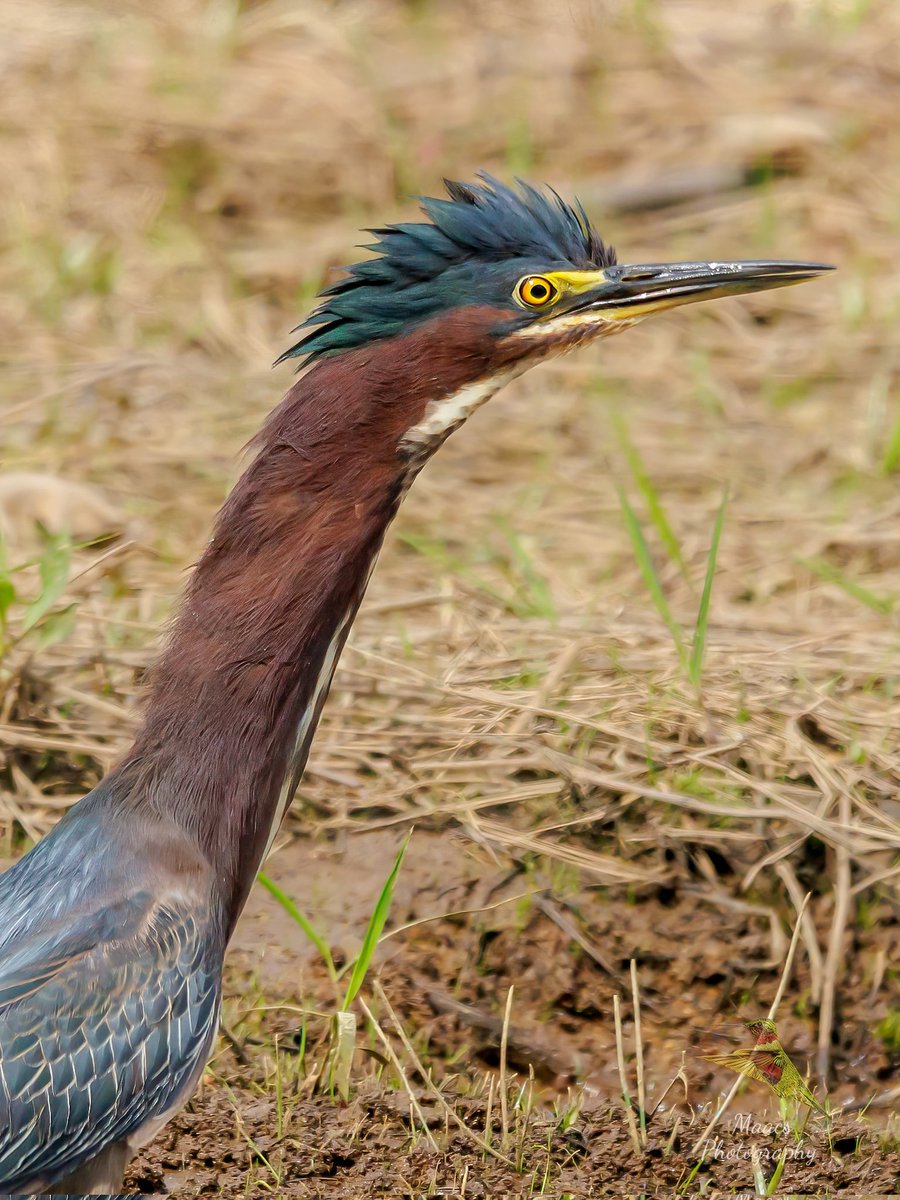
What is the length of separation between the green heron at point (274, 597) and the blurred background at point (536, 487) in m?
0.82

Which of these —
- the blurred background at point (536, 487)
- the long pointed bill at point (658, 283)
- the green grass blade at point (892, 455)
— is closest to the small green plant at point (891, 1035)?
the blurred background at point (536, 487)

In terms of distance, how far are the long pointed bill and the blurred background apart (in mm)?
960

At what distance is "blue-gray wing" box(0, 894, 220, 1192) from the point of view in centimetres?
277

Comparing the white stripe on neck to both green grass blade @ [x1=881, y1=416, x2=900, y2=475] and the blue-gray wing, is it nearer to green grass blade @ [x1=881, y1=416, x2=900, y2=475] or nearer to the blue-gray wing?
the blue-gray wing

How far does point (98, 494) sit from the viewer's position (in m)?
5.36

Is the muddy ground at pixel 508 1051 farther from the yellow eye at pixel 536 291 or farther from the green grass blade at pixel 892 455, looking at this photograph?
the green grass blade at pixel 892 455

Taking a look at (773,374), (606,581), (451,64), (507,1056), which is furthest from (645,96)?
(507,1056)

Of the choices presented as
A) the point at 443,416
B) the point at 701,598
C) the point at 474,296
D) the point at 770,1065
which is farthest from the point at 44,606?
the point at 770,1065

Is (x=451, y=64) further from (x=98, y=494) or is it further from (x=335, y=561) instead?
(x=335, y=561)

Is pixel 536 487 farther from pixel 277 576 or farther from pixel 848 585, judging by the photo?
pixel 277 576

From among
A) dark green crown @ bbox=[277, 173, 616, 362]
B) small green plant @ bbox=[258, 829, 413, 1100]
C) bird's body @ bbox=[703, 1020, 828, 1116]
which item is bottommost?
bird's body @ bbox=[703, 1020, 828, 1116]

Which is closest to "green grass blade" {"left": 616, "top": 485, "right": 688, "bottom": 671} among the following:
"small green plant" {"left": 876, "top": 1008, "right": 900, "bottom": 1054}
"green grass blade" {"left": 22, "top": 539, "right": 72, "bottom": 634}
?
"small green plant" {"left": 876, "top": 1008, "right": 900, "bottom": 1054}

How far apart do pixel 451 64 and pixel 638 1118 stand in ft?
21.1

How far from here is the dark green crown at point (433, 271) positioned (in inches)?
119
